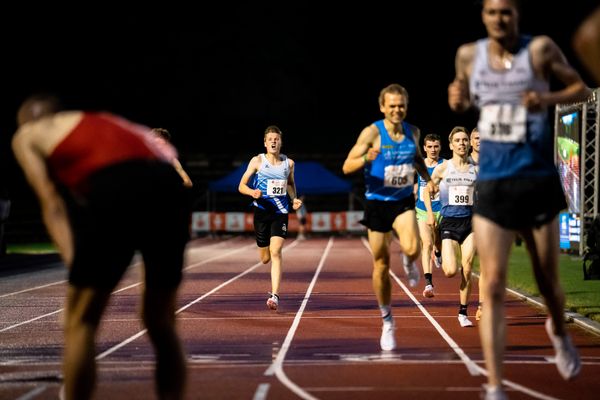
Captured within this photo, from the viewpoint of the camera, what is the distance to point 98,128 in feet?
16.4

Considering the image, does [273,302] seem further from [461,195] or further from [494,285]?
[494,285]

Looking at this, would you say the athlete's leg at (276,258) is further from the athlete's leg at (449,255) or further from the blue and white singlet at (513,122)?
the blue and white singlet at (513,122)

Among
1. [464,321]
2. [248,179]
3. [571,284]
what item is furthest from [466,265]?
[571,284]

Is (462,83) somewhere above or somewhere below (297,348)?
above

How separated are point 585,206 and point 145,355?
18.0m

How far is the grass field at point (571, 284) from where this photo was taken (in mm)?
13829

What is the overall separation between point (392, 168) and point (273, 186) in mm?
4970

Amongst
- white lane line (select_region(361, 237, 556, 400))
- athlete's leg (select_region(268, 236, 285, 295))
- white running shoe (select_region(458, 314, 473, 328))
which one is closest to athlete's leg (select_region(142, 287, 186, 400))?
white lane line (select_region(361, 237, 556, 400))

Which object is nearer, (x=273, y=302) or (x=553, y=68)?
(x=553, y=68)

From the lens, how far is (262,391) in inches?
301

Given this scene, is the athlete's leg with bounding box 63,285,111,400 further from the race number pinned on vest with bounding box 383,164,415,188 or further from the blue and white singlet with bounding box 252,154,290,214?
the blue and white singlet with bounding box 252,154,290,214

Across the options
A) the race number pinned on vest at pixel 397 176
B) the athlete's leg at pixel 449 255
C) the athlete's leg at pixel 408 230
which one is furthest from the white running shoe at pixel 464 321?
the race number pinned on vest at pixel 397 176

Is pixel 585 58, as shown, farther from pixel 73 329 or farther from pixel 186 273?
pixel 186 273

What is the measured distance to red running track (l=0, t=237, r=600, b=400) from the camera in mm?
7797
